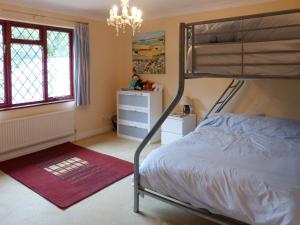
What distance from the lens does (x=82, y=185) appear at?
3.06m

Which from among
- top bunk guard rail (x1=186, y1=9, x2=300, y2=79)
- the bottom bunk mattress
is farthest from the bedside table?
top bunk guard rail (x1=186, y1=9, x2=300, y2=79)

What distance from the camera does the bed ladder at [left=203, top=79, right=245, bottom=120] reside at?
3994mm

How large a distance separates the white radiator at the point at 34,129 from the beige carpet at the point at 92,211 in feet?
2.90

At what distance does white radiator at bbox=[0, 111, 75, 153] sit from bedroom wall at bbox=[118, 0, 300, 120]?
158cm

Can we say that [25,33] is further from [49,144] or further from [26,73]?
[49,144]

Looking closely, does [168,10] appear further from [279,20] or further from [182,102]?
[279,20]

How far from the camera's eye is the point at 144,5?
408 cm

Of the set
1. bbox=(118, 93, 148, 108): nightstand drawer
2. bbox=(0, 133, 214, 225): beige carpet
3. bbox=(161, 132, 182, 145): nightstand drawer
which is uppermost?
bbox=(118, 93, 148, 108): nightstand drawer

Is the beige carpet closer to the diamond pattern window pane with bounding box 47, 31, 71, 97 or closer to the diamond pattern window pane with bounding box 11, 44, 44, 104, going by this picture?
the diamond pattern window pane with bounding box 11, 44, 44, 104

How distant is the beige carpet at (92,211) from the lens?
237 centimetres

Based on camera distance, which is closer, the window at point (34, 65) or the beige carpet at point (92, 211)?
the beige carpet at point (92, 211)

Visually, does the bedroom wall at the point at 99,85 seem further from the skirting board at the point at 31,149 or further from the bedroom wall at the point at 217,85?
the skirting board at the point at 31,149

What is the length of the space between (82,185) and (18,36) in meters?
2.49

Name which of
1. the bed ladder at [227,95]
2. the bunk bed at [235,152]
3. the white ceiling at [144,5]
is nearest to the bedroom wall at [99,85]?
the white ceiling at [144,5]
